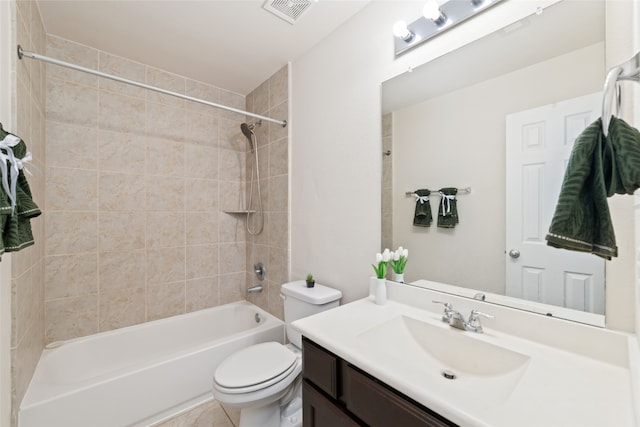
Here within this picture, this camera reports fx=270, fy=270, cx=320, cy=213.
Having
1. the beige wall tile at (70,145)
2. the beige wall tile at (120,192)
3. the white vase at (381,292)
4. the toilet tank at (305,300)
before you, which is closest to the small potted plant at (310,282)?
the toilet tank at (305,300)

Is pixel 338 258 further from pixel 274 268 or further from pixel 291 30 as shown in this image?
pixel 291 30

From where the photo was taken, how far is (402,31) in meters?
1.25

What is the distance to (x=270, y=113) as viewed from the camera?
2.29 meters

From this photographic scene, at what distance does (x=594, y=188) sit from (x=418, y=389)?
57cm

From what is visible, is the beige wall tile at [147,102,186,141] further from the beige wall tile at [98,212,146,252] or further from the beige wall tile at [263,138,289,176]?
the beige wall tile at [263,138,289,176]

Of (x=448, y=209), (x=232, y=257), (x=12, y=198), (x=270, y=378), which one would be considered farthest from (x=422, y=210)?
(x=232, y=257)

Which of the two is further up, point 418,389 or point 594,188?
point 594,188

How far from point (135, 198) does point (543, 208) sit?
2.47 m

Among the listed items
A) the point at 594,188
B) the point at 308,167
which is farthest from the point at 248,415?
the point at 594,188

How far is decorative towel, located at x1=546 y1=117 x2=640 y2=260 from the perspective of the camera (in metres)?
0.47

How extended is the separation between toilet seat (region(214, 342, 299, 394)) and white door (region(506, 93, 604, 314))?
1085 mm

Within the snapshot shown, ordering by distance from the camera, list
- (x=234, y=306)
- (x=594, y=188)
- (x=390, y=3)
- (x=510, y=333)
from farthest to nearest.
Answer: (x=234, y=306)
(x=390, y=3)
(x=510, y=333)
(x=594, y=188)

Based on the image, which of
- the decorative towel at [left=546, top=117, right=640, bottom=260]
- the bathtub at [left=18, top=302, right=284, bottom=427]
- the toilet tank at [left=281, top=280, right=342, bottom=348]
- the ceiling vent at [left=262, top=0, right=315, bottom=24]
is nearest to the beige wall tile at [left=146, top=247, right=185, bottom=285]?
the bathtub at [left=18, top=302, right=284, bottom=427]

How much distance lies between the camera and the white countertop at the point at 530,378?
576mm
